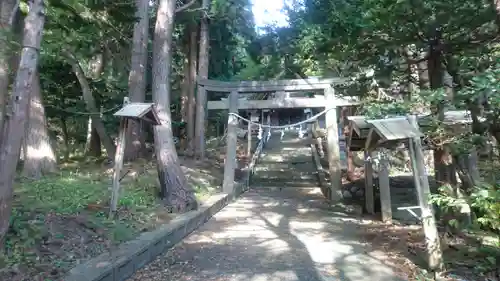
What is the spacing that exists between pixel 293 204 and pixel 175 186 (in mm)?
4680

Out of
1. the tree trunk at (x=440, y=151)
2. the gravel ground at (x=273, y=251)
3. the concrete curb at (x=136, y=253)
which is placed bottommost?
the gravel ground at (x=273, y=251)

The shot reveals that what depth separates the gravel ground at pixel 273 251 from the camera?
17.6 ft

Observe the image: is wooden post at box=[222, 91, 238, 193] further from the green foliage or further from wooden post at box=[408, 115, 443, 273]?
the green foliage

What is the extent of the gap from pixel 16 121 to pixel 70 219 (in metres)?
1.99

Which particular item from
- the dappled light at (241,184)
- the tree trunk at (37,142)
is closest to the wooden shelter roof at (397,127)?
the dappled light at (241,184)

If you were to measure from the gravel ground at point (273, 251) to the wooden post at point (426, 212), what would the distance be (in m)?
0.56

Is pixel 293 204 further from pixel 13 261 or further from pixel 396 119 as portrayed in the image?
pixel 13 261

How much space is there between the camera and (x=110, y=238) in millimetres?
5621

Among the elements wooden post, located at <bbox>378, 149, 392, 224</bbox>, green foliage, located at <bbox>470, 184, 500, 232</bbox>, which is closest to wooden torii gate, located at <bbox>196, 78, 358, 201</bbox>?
wooden post, located at <bbox>378, 149, 392, 224</bbox>

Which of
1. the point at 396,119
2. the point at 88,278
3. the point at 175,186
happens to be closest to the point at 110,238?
the point at 88,278

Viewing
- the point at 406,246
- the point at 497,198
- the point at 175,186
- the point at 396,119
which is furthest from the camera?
the point at 175,186

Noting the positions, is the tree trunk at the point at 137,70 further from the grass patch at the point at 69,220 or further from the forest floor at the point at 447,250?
the forest floor at the point at 447,250

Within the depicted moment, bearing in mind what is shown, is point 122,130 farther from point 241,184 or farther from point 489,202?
point 241,184

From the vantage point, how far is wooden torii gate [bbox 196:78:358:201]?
470 inches
